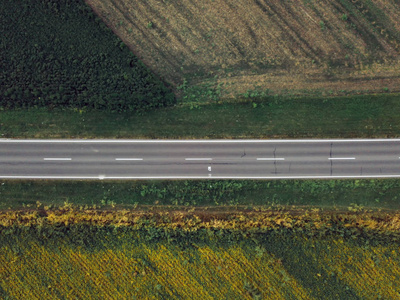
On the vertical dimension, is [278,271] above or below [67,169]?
below

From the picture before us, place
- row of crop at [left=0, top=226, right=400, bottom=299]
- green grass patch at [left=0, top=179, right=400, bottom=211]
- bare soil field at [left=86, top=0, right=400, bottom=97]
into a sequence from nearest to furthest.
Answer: row of crop at [left=0, top=226, right=400, bottom=299]
green grass patch at [left=0, top=179, right=400, bottom=211]
bare soil field at [left=86, top=0, right=400, bottom=97]

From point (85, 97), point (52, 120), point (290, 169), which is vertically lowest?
point (290, 169)

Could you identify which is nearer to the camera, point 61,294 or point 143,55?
point 61,294

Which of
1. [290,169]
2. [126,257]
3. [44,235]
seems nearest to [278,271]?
[290,169]

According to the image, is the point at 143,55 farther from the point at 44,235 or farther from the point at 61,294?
the point at 61,294

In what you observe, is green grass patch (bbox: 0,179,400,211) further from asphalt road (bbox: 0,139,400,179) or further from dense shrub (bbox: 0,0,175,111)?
dense shrub (bbox: 0,0,175,111)


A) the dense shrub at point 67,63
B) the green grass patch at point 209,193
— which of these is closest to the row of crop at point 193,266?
the green grass patch at point 209,193

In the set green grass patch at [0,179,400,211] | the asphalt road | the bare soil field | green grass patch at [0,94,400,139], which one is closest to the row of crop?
green grass patch at [0,179,400,211]
